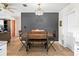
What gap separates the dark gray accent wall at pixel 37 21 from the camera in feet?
20.7

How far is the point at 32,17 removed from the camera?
632 centimetres

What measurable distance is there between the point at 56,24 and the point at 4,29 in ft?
8.93

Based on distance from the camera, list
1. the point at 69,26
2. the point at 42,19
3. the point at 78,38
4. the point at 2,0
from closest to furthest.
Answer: the point at 2,0
the point at 78,38
the point at 69,26
the point at 42,19

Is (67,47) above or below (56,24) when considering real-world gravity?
below

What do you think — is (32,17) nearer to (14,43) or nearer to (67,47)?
(14,43)

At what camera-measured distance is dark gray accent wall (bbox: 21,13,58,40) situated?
6.31 meters

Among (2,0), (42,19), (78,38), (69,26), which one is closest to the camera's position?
(2,0)

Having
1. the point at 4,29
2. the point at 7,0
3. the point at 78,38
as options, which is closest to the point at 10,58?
the point at 7,0

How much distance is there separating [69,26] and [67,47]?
770 millimetres

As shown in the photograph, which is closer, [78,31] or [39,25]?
[78,31]

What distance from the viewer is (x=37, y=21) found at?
633cm

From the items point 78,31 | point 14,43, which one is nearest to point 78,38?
point 78,31

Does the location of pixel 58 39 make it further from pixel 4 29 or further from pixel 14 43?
pixel 4 29

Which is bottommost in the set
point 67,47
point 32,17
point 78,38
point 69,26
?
point 67,47
